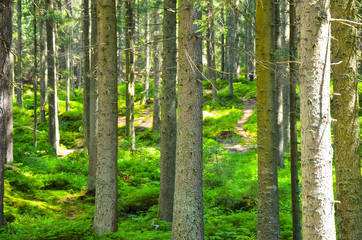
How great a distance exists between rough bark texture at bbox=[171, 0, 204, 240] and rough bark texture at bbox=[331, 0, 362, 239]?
1.99m

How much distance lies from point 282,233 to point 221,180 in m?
3.82

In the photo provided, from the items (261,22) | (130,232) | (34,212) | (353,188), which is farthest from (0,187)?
(353,188)

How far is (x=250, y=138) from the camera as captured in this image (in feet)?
57.7

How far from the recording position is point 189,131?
15.8ft

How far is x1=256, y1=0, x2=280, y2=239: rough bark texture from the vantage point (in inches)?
205

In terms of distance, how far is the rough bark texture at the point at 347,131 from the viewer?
4312mm

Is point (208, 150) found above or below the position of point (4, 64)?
below

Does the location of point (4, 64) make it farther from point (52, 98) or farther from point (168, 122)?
point (52, 98)

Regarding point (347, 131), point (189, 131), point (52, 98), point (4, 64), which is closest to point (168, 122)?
point (189, 131)

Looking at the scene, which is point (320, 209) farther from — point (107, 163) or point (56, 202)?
point (56, 202)

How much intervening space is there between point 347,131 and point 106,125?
13.9ft

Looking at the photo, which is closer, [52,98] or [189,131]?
[189,131]

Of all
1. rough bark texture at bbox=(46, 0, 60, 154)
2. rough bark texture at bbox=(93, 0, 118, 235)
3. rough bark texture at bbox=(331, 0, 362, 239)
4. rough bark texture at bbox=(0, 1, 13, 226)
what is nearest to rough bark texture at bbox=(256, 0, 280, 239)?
rough bark texture at bbox=(331, 0, 362, 239)

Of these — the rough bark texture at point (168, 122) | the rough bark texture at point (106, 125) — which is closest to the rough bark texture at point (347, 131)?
the rough bark texture at point (168, 122)
